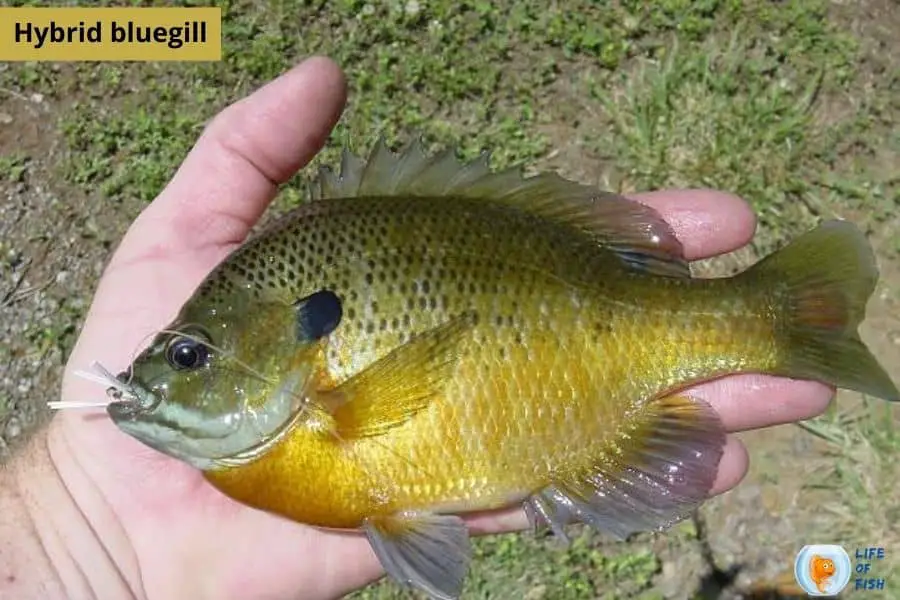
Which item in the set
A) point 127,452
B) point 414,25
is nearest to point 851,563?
point 127,452

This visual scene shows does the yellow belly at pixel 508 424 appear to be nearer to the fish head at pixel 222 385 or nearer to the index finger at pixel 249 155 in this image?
the fish head at pixel 222 385

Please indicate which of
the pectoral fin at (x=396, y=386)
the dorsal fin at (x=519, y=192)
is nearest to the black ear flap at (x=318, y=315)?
the pectoral fin at (x=396, y=386)

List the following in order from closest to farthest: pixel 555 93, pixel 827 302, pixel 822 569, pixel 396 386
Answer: pixel 396 386 → pixel 827 302 → pixel 822 569 → pixel 555 93

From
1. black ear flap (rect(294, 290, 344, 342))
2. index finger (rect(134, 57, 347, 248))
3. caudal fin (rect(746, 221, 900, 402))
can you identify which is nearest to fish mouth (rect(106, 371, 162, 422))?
black ear flap (rect(294, 290, 344, 342))

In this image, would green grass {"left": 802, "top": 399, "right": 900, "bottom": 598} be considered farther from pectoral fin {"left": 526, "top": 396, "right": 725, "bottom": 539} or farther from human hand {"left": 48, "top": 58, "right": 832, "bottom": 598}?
→ pectoral fin {"left": 526, "top": 396, "right": 725, "bottom": 539}

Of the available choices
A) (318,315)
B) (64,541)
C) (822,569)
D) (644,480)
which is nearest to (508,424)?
A: (644,480)

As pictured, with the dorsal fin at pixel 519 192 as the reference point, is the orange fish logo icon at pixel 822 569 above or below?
below

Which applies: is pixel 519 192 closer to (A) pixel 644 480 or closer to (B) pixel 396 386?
(B) pixel 396 386
